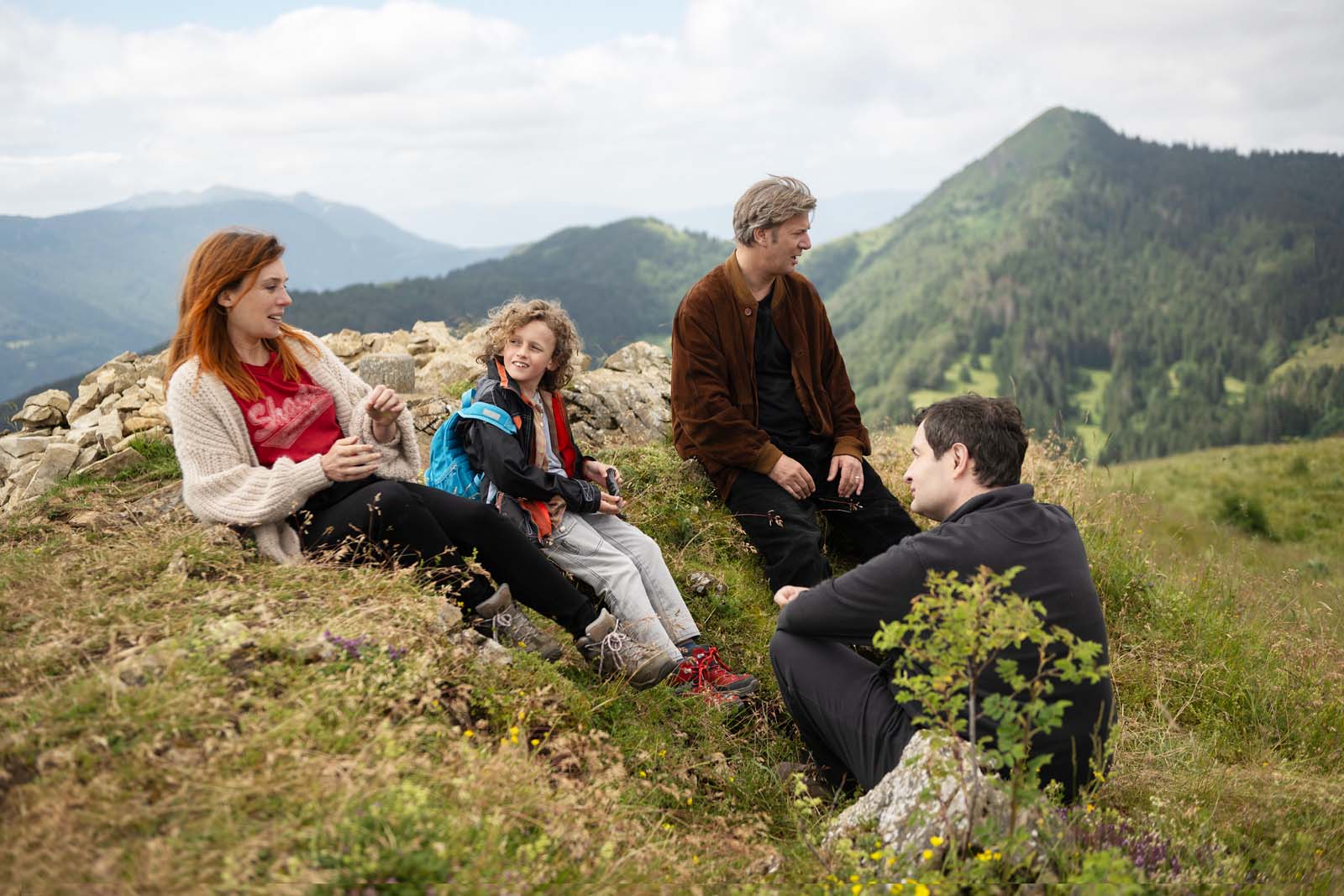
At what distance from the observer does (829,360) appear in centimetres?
621

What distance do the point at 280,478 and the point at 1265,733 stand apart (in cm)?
547

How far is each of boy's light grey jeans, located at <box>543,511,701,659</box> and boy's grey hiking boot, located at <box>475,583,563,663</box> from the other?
0.45 meters

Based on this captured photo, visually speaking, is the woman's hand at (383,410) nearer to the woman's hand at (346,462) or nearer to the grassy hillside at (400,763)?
the woman's hand at (346,462)

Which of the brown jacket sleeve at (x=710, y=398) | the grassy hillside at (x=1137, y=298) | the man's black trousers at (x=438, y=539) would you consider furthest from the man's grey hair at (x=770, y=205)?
the grassy hillside at (x=1137, y=298)

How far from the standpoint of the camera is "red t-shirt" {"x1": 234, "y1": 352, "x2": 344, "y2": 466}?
4086 mm

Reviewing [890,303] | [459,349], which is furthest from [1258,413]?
[459,349]

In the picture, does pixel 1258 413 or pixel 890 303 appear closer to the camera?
pixel 1258 413

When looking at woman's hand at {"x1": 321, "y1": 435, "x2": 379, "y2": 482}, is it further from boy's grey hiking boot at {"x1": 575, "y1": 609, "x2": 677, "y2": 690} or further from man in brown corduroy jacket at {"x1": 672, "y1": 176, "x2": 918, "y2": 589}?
man in brown corduroy jacket at {"x1": 672, "y1": 176, "x2": 918, "y2": 589}

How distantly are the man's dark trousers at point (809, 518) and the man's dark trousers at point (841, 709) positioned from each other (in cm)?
144

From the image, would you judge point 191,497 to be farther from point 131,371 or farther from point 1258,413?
point 1258,413

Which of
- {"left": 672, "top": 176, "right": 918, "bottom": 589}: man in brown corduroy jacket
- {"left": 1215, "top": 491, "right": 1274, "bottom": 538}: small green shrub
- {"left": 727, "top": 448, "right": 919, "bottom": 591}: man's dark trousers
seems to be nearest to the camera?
{"left": 727, "top": 448, "right": 919, "bottom": 591}: man's dark trousers

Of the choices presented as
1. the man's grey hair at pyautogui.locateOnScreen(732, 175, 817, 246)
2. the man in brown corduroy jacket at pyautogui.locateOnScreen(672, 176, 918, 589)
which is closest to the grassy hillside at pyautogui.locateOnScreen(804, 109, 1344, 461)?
the man in brown corduroy jacket at pyautogui.locateOnScreen(672, 176, 918, 589)

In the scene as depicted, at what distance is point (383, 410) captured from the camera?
427cm

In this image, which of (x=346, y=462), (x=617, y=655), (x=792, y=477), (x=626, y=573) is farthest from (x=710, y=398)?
(x=346, y=462)
